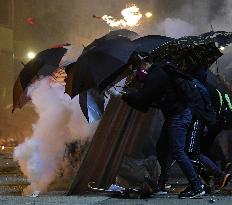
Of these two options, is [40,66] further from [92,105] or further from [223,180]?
[223,180]

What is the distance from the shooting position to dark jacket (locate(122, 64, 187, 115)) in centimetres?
607

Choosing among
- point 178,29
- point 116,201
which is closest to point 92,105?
point 116,201

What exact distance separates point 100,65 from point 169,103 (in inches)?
58.0

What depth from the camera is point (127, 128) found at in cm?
803

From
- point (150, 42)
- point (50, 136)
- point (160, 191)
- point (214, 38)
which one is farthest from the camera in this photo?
point (50, 136)

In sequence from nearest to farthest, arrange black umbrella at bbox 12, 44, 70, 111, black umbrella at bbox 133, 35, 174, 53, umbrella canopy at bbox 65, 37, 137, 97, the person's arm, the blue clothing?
1. the person's arm
2. the blue clothing
3. umbrella canopy at bbox 65, 37, 137, 97
4. black umbrella at bbox 133, 35, 174, 53
5. black umbrella at bbox 12, 44, 70, 111

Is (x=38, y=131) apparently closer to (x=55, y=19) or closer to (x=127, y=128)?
(x=127, y=128)

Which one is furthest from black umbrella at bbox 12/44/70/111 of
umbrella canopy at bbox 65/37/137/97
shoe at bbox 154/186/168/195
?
shoe at bbox 154/186/168/195

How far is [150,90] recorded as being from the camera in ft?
19.8

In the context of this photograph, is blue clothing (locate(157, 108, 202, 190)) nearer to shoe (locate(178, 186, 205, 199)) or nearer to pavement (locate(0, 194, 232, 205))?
shoe (locate(178, 186, 205, 199))

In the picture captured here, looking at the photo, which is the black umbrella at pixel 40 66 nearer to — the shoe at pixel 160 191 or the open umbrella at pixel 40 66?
the open umbrella at pixel 40 66

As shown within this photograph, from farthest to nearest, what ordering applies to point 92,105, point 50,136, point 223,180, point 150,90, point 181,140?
point 50,136, point 92,105, point 223,180, point 181,140, point 150,90

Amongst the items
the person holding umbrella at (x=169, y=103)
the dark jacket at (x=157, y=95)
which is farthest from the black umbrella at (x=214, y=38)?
the dark jacket at (x=157, y=95)

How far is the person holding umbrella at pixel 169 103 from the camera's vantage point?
240 inches
